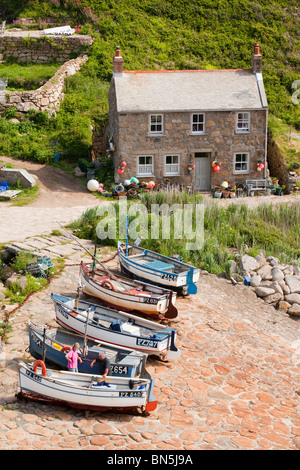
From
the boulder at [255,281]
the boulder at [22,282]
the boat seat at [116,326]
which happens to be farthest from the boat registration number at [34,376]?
the boulder at [255,281]

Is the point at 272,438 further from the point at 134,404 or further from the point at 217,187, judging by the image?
the point at 217,187

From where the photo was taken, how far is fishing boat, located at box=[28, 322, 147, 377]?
563 inches

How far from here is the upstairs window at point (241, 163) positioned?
3170cm

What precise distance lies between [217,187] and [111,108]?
659 centimetres

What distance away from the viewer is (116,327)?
1633 cm

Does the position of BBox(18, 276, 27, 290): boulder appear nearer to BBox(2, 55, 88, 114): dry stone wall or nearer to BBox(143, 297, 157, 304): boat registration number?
BBox(143, 297, 157, 304): boat registration number

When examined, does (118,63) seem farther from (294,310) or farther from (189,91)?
(294,310)

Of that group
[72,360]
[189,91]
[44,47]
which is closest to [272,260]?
[72,360]

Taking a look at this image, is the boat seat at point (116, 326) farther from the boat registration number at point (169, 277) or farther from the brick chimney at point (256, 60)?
the brick chimney at point (256, 60)

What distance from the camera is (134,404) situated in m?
13.6

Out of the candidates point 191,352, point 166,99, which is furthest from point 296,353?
point 166,99

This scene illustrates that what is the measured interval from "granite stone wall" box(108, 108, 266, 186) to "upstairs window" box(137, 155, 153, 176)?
22cm

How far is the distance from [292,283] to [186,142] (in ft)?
36.3

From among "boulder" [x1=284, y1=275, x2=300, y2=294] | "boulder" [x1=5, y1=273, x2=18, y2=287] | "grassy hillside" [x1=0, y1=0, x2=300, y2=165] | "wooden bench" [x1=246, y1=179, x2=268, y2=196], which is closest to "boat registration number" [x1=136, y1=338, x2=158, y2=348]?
"boulder" [x1=5, y1=273, x2=18, y2=287]
